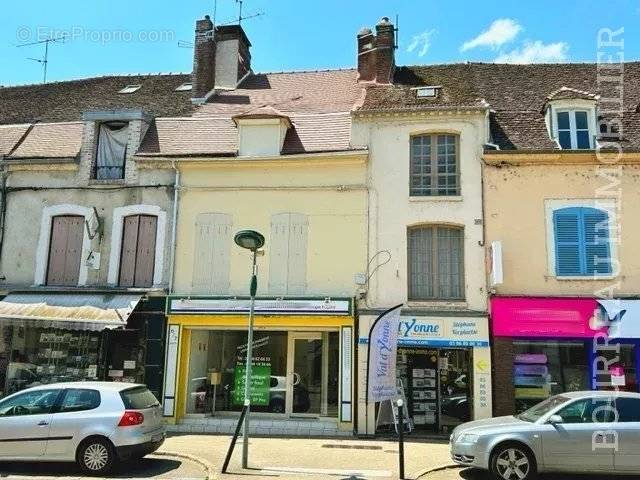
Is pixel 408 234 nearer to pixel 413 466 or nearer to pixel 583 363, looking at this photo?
pixel 583 363

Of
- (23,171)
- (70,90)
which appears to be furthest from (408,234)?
(70,90)

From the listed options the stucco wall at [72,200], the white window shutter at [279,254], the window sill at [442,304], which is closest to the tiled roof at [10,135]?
the stucco wall at [72,200]

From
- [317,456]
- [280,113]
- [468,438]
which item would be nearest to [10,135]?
[280,113]

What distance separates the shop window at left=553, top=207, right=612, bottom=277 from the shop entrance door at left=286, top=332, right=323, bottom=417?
19.4ft

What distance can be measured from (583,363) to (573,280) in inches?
73.3

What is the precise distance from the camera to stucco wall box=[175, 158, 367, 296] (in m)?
13.9

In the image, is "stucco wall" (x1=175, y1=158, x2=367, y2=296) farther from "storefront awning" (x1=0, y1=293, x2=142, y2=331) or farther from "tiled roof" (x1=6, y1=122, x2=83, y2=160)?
"tiled roof" (x1=6, y1=122, x2=83, y2=160)

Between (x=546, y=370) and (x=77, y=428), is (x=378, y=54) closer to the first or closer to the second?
(x=546, y=370)

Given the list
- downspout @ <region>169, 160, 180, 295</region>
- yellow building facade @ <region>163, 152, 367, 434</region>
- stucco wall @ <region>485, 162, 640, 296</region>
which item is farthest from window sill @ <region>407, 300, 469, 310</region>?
downspout @ <region>169, 160, 180, 295</region>

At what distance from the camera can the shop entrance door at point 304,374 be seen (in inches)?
545

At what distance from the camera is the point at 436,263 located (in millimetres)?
13766

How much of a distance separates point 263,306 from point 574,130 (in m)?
8.61

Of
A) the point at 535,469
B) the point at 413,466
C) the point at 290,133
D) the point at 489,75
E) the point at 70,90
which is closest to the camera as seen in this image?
the point at 535,469

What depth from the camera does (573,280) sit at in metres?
13.3
